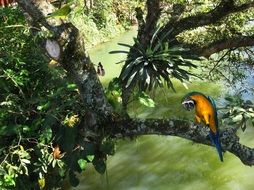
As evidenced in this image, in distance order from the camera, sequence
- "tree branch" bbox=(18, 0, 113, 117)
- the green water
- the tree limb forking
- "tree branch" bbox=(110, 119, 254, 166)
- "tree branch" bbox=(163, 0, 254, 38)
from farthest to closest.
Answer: "tree branch" bbox=(163, 0, 254, 38) < the green water < "tree branch" bbox=(18, 0, 113, 117) < the tree limb forking < "tree branch" bbox=(110, 119, 254, 166)

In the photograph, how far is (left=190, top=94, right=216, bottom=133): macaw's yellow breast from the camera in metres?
5.53

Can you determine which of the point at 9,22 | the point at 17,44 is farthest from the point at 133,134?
the point at 9,22

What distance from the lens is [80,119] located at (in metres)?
6.80

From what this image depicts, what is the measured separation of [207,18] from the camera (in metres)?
9.38

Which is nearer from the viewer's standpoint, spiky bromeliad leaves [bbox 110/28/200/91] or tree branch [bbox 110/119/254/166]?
tree branch [bbox 110/119/254/166]

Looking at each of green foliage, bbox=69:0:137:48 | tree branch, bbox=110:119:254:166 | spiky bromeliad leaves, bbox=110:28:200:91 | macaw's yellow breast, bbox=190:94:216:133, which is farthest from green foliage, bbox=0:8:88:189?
green foliage, bbox=69:0:137:48

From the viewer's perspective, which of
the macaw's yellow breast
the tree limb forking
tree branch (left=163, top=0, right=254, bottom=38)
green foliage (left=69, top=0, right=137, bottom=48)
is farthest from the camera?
green foliage (left=69, top=0, right=137, bottom=48)

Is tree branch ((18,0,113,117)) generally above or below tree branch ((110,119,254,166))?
above

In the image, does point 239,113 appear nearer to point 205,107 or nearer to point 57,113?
Answer: point 205,107

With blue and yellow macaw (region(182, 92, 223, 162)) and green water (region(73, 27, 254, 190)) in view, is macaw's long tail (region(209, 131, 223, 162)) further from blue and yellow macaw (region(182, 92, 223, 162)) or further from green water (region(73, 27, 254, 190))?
green water (region(73, 27, 254, 190))

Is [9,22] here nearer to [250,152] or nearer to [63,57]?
[63,57]

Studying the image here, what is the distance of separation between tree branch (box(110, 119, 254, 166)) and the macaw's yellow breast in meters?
0.63

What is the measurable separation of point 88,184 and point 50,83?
3.17 metres

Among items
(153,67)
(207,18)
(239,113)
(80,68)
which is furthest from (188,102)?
(207,18)
